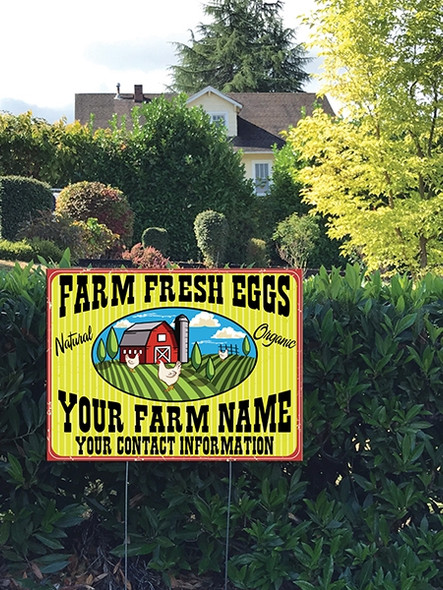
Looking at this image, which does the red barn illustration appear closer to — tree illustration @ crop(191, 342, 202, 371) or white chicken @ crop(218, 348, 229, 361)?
tree illustration @ crop(191, 342, 202, 371)

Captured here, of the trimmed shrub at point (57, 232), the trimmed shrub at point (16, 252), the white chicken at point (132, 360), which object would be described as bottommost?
the white chicken at point (132, 360)

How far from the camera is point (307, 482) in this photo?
3.39m

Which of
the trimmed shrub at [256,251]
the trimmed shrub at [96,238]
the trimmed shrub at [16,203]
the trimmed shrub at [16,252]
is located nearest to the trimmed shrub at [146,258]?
the trimmed shrub at [96,238]

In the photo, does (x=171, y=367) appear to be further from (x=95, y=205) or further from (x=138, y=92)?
(x=138, y=92)

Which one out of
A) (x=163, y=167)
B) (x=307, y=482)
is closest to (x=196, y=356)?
(x=307, y=482)

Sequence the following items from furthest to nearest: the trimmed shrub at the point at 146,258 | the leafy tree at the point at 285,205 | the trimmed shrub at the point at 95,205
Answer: the leafy tree at the point at 285,205, the trimmed shrub at the point at 95,205, the trimmed shrub at the point at 146,258

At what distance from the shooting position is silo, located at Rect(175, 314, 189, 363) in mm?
3082

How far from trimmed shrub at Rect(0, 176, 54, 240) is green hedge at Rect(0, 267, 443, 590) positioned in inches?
477

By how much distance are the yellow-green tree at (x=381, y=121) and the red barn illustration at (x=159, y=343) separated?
11322 millimetres

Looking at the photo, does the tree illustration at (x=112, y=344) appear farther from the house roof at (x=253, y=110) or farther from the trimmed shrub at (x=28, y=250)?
the house roof at (x=253, y=110)

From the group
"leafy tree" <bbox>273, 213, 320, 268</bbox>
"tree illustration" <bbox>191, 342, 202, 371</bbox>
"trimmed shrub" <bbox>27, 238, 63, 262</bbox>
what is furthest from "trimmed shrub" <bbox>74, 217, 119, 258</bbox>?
"tree illustration" <bbox>191, 342, 202, 371</bbox>

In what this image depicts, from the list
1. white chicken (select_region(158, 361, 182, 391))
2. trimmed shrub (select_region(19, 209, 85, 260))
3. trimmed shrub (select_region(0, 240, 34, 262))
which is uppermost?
trimmed shrub (select_region(19, 209, 85, 260))

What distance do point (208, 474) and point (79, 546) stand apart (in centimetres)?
71

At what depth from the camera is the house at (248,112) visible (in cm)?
3538
